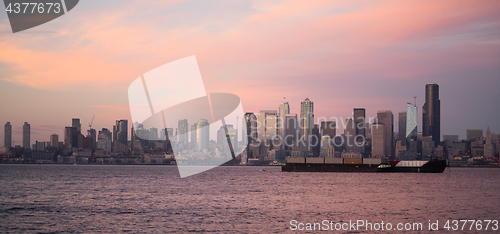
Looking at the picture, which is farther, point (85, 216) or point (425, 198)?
A: point (425, 198)

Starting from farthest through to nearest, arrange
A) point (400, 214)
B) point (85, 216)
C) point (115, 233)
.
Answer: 1. point (400, 214)
2. point (85, 216)
3. point (115, 233)

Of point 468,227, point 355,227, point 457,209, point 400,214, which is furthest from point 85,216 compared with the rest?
point 457,209

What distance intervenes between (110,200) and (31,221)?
25.5 meters

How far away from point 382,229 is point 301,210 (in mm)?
18997

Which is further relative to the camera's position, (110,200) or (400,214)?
(110,200)

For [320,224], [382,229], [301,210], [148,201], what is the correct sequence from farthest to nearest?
[148,201], [301,210], [320,224], [382,229]

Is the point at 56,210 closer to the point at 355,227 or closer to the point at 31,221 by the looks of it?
the point at 31,221

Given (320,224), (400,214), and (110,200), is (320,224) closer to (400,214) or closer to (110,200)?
(400,214)

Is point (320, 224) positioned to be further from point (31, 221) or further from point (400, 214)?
point (31, 221)

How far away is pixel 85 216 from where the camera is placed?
191ft

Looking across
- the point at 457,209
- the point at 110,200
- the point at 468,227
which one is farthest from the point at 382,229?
the point at 110,200

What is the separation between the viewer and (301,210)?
219 feet

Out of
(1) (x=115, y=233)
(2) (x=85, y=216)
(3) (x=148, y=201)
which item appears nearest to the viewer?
(1) (x=115, y=233)

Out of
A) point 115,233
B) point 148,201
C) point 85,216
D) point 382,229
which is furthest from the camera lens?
point 148,201
